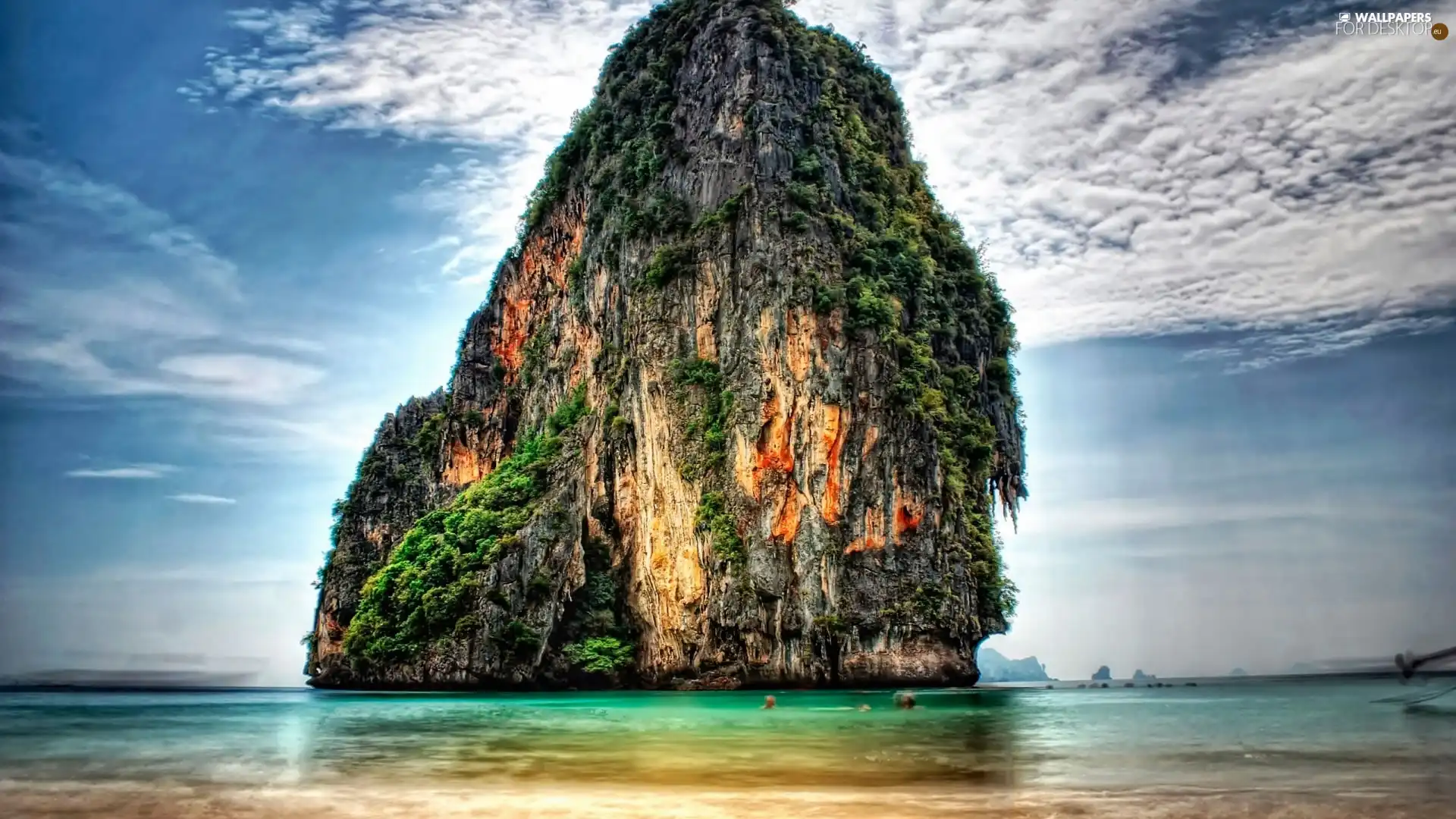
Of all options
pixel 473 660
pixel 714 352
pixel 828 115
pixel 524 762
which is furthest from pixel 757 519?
pixel 524 762

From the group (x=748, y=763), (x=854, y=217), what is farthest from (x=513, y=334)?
(x=748, y=763)

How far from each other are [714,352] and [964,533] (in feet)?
38.3

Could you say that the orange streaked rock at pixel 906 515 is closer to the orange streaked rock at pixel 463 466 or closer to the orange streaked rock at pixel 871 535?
the orange streaked rock at pixel 871 535

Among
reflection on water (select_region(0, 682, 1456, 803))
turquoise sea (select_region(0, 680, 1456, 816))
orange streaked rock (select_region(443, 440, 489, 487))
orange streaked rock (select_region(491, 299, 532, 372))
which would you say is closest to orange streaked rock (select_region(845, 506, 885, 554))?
reflection on water (select_region(0, 682, 1456, 803))

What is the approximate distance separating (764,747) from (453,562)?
27900 mm

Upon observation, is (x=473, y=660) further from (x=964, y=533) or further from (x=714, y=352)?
(x=964, y=533)

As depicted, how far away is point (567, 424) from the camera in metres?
44.1

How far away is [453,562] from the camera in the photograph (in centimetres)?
4006

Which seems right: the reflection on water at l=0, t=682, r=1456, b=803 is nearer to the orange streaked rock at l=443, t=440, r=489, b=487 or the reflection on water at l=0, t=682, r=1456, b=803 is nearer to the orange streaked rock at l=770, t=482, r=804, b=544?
the orange streaked rock at l=770, t=482, r=804, b=544

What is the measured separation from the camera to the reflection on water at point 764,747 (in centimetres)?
1163

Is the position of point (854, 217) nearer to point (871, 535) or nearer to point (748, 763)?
point (871, 535)

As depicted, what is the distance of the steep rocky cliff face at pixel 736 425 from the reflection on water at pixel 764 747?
994 centimetres

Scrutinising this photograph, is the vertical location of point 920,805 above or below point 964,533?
below

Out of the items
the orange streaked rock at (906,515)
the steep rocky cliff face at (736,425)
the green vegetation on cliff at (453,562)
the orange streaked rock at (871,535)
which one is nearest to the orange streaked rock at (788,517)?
the steep rocky cliff face at (736,425)
